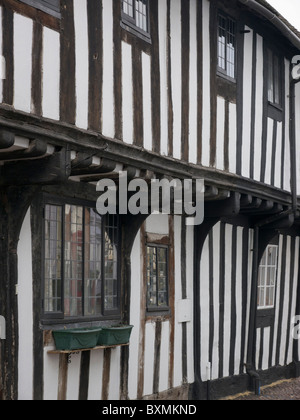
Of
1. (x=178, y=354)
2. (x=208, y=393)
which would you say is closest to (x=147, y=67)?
(x=178, y=354)

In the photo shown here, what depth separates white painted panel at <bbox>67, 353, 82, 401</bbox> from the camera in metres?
9.46

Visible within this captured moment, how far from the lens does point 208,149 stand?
1143 cm

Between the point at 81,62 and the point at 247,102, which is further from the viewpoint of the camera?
the point at 247,102

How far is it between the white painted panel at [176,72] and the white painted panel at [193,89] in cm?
35

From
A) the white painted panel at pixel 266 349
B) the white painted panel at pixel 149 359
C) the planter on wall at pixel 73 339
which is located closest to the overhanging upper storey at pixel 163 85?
the planter on wall at pixel 73 339

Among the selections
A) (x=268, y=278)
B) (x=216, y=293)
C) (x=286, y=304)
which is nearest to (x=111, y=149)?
(x=216, y=293)

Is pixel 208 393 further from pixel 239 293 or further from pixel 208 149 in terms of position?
pixel 208 149

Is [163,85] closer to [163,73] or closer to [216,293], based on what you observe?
[163,73]

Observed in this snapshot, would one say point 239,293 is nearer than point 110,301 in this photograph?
No

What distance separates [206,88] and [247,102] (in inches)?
59.1

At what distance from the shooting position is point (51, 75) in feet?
26.7

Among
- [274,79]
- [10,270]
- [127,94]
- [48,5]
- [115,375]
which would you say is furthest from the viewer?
[274,79]

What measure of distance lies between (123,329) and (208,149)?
116 inches

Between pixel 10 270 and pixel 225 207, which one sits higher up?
pixel 225 207
